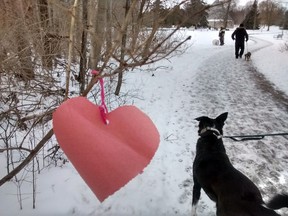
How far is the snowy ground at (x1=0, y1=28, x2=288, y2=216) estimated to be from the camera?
3.64 m

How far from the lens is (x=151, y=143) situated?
3.61 feet

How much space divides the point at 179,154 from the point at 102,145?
4307 mm

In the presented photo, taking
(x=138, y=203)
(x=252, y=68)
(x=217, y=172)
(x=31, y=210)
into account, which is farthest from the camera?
(x=252, y=68)

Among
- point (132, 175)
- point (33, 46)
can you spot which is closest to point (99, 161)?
point (132, 175)

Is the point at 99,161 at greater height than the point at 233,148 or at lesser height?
greater

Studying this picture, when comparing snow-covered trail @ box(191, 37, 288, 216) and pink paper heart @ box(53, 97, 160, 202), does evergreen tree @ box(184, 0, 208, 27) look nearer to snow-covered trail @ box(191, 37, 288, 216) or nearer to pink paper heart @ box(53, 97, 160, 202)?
pink paper heart @ box(53, 97, 160, 202)

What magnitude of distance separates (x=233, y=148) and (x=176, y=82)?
628 cm

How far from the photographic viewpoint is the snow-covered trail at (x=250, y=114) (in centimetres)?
465

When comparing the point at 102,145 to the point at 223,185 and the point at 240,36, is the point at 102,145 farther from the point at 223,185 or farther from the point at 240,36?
the point at 240,36

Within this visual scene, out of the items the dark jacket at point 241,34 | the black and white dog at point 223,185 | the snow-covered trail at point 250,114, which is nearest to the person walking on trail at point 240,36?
the dark jacket at point 241,34

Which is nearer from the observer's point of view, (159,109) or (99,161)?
(99,161)

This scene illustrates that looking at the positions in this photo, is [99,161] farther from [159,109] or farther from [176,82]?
[176,82]

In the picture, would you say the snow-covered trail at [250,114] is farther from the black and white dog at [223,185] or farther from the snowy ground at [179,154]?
the black and white dog at [223,185]

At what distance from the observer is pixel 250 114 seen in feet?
24.9
